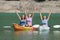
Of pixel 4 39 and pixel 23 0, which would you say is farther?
pixel 23 0

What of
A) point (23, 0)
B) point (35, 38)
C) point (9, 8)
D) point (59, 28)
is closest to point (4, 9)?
point (9, 8)

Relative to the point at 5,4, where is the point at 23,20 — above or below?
above

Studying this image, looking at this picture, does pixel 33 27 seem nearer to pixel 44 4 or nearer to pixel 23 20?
pixel 23 20

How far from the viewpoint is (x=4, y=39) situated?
80.9ft

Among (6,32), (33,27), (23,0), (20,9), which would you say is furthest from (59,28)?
(23,0)

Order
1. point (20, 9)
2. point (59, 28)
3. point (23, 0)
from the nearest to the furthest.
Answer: point (59, 28) → point (20, 9) → point (23, 0)

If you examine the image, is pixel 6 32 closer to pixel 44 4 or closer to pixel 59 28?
pixel 59 28

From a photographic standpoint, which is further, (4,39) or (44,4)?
(44,4)

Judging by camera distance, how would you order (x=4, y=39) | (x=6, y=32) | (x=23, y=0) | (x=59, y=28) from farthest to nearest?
(x=23, y=0), (x=59, y=28), (x=6, y=32), (x=4, y=39)

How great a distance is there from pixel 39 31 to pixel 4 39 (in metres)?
6.07

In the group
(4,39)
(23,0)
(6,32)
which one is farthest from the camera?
(23,0)

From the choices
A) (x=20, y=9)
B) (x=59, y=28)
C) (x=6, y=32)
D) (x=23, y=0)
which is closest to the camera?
(x=6, y=32)

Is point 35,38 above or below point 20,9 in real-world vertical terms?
above

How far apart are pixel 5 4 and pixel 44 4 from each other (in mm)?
6856
